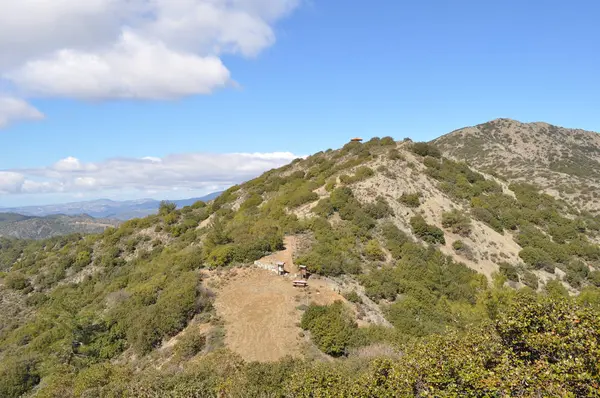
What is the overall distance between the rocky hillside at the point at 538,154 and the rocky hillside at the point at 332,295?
34.2 meters

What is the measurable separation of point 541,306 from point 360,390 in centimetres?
731

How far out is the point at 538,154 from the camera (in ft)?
368

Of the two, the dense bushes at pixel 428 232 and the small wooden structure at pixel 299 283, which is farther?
the dense bushes at pixel 428 232

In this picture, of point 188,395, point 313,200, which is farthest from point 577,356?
point 313,200

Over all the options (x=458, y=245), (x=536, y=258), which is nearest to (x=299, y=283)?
(x=458, y=245)

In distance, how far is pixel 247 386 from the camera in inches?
522

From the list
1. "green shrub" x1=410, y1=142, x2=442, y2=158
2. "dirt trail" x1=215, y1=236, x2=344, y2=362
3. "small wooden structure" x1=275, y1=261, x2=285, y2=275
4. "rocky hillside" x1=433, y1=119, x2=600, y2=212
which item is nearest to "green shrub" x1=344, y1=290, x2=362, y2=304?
"dirt trail" x1=215, y1=236, x2=344, y2=362

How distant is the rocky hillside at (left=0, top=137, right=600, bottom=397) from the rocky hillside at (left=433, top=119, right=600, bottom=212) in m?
34.2

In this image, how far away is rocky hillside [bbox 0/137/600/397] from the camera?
11688 mm

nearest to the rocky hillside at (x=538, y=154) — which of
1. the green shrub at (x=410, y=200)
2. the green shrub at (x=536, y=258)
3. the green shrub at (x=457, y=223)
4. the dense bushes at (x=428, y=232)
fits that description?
the green shrub at (x=536, y=258)

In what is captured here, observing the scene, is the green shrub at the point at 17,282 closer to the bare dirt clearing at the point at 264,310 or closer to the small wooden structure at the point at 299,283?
the bare dirt clearing at the point at 264,310

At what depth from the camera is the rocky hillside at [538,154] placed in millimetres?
81375

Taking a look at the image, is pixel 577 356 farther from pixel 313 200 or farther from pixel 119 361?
pixel 313 200

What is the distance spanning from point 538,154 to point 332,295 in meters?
118
